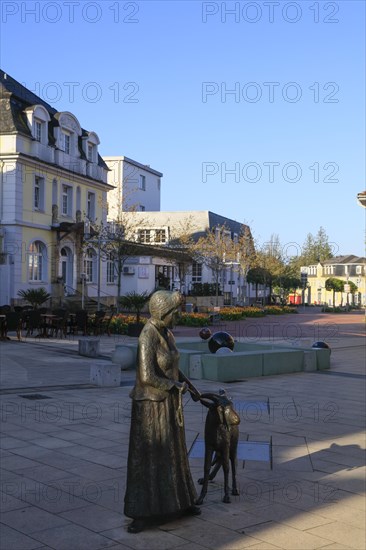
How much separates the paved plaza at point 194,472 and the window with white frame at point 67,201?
2634cm

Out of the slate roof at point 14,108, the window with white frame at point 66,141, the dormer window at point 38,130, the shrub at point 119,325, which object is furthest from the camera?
the window with white frame at point 66,141

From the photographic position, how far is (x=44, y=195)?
35.8 m

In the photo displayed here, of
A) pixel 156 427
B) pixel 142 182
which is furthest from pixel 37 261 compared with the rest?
pixel 156 427

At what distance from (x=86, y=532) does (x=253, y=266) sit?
2366 inches

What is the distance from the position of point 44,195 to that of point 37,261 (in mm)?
3498

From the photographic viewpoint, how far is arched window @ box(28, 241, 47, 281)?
34834 millimetres

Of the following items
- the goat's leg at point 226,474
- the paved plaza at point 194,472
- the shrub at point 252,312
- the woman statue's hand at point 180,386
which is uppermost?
the woman statue's hand at point 180,386

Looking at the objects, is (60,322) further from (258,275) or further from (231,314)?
(258,275)

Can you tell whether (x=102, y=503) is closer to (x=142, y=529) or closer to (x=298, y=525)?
(x=142, y=529)

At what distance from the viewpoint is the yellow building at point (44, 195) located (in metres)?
33.2

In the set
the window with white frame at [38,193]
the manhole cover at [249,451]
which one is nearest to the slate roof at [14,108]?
the window with white frame at [38,193]

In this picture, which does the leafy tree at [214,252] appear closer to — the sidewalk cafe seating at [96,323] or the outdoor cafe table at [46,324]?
the sidewalk cafe seating at [96,323]

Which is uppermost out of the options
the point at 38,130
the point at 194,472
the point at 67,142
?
the point at 67,142

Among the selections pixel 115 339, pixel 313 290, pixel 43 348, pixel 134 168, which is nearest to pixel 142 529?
pixel 43 348
